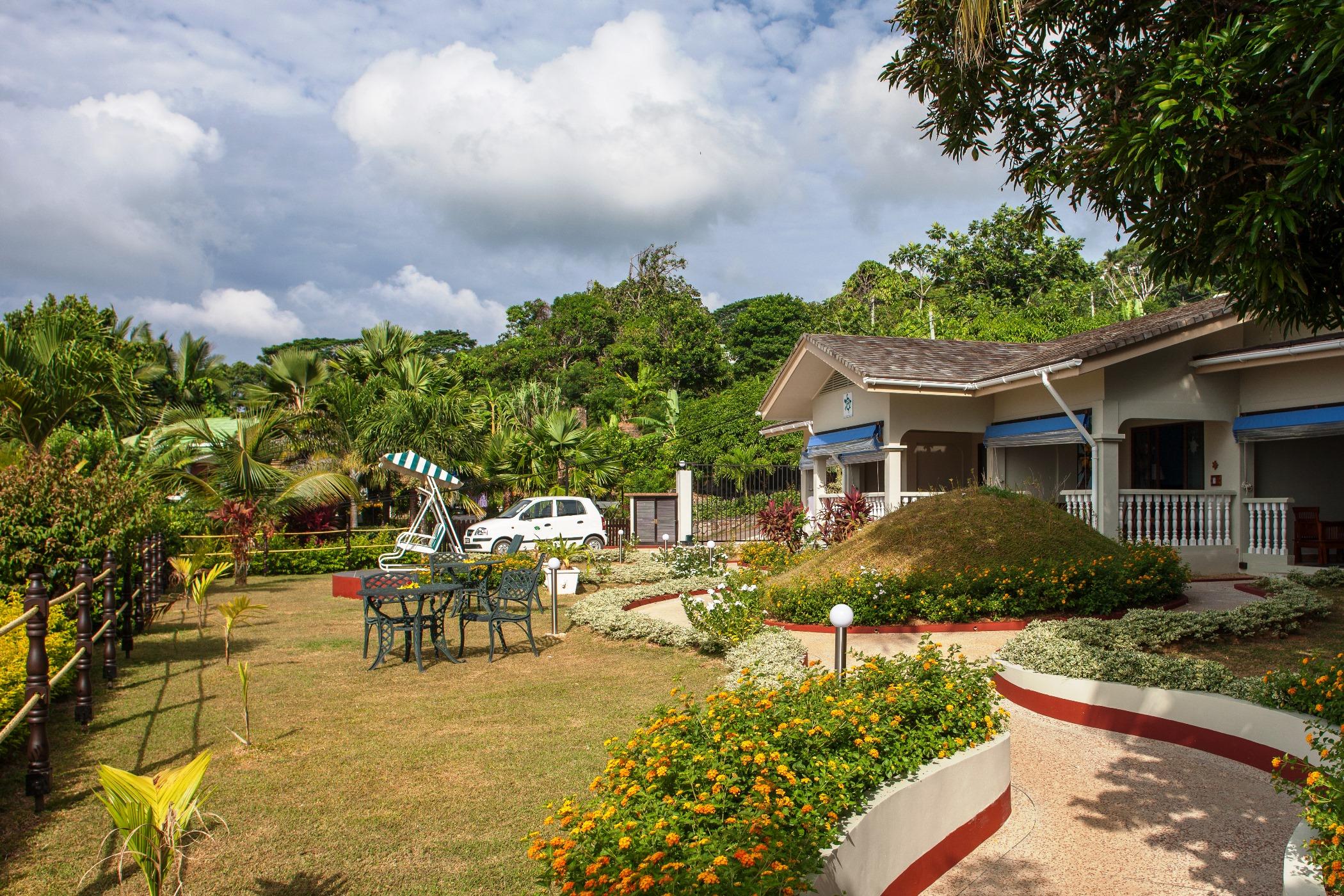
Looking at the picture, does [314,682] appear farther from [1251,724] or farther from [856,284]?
[856,284]

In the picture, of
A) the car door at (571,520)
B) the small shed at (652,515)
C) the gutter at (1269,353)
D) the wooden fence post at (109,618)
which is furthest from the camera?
the small shed at (652,515)

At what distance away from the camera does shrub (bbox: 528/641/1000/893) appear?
2.82m

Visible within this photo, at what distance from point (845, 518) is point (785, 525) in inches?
54.2

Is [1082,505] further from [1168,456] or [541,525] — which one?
[541,525]

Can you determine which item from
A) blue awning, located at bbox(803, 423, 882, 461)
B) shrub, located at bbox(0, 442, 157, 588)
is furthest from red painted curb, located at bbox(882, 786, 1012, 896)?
blue awning, located at bbox(803, 423, 882, 461)

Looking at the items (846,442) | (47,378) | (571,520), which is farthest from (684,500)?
(47,378)

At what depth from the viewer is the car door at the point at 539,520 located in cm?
2006

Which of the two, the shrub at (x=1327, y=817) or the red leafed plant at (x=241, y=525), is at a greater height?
the red leafed plant at (x=241, y=525)

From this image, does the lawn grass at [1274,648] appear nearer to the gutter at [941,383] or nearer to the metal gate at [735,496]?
the gutter at [941,383]

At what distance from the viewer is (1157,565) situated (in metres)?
10.1

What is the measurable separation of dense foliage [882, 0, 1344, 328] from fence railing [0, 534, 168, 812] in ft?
23.6

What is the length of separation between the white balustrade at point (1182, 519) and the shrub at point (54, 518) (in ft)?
43.4

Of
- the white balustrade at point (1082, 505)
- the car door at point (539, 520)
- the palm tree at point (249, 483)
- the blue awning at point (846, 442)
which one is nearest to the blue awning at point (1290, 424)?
the white balustrade at point (1082, 505)

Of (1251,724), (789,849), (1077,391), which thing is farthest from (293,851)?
(1077,391)
